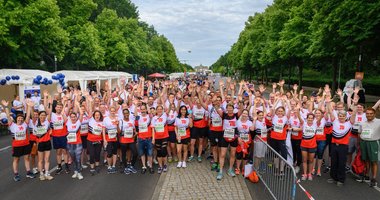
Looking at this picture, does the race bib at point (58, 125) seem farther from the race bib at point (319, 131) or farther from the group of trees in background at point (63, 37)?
the group of trees in background at point (63, 37)

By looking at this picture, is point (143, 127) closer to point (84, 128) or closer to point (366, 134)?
point (84, 128)

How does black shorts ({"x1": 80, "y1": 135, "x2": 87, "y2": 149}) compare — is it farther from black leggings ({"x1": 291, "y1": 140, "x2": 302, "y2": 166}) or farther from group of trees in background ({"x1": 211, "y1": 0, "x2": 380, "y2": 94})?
group of trees in background ({"x1": 211, "y1": 0, "x2": 380, "y2": 94})

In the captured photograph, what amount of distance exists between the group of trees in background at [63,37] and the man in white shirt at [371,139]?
55.5 feet

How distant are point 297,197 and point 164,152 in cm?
326

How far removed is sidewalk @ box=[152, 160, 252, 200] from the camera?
635cm

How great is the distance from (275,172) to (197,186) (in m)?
1.76

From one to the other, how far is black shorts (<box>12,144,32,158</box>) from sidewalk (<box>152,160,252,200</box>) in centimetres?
320

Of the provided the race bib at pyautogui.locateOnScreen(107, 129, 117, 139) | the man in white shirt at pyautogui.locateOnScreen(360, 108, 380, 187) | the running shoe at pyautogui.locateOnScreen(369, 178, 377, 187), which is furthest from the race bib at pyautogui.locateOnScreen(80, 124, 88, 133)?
the running shoe at pyautogui.locateOnScreen(369, 178, 377, 187)

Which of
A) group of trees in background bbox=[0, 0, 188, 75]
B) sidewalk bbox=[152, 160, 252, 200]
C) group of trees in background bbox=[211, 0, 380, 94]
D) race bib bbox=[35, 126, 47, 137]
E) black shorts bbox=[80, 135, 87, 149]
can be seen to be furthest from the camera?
group of trees in background bbox=[0, 0, 188, 75]

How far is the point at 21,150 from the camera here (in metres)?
7.34

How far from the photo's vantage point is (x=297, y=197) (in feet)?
21.3

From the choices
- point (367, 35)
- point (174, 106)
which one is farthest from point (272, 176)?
point (367, 35)

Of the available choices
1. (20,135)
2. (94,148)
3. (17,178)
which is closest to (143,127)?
(94,148)

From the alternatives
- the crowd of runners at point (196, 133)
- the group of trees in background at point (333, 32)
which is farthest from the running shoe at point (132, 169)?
the group of trees in background at point (333, 32)
